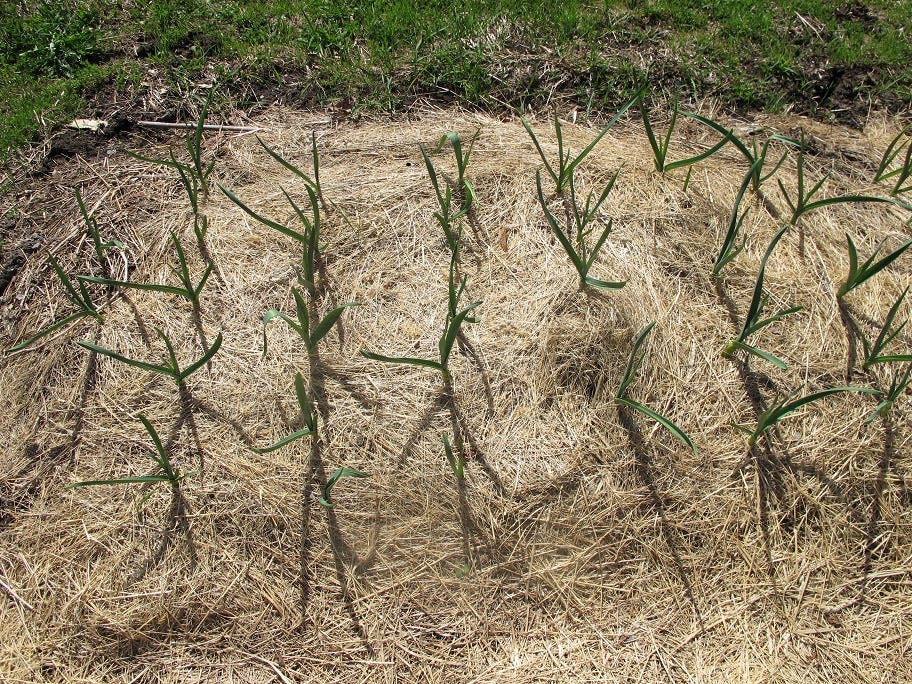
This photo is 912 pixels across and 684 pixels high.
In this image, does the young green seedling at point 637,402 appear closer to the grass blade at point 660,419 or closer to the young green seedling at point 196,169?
the grass blade at point 660,419

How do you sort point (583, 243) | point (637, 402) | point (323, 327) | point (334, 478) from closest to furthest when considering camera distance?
1. point (334, 478)
2. point (323, 327)
3. point (637, 402)
4. point (583, 243)

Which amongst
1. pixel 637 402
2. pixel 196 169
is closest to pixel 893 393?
pixel 637 402

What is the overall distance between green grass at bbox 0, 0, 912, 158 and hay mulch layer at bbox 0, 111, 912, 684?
1.00 meters

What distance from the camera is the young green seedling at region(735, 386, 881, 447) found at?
1877 mm

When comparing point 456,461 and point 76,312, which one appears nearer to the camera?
point 456,461

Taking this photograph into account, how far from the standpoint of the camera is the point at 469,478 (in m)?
2.03

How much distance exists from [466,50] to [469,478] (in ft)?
7.40

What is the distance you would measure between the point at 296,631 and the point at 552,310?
1.36 metres

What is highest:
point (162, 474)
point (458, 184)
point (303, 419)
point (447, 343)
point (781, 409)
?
point (458, 184)

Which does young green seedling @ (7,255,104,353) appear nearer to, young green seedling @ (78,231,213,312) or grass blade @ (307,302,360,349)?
young green seedling @ (78,231,213,312)

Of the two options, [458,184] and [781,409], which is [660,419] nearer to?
[781,409]

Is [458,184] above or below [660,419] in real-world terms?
above

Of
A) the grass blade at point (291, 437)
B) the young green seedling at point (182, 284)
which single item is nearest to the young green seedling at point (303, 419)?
the grass blade at point (291, 437)

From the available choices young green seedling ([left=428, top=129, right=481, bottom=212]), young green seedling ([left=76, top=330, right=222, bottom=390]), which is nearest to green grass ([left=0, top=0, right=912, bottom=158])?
young green seedling ([left=428, top=129, right=481, bottom=212])
